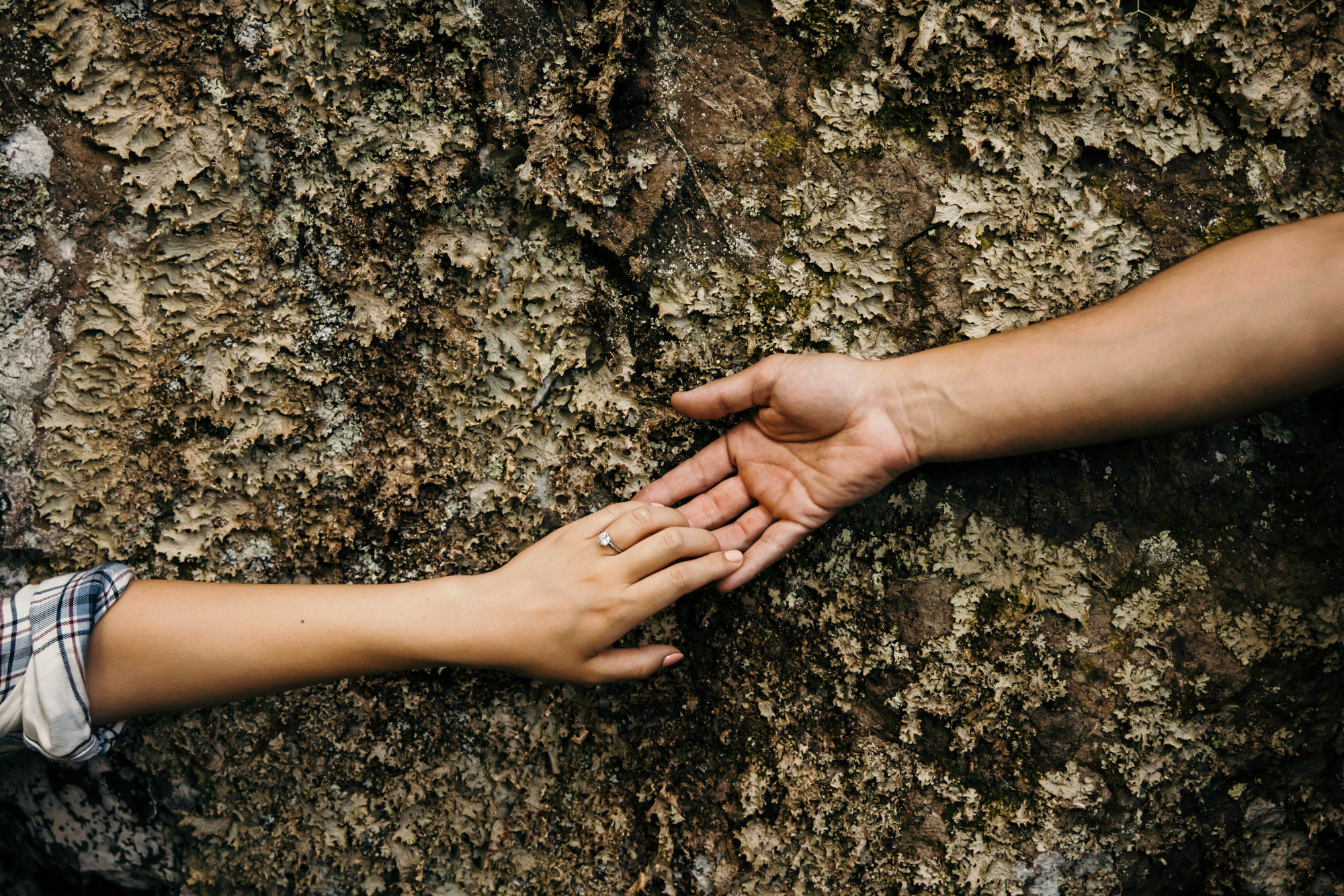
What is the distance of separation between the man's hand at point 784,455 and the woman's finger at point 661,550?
0.29ft

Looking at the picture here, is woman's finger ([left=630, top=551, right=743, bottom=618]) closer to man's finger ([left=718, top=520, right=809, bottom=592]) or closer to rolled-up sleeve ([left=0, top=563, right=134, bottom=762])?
man's finger ([left=718, top=520, right=809, bottom=592])

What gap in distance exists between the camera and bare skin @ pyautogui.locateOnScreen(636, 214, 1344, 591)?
1.28 meters

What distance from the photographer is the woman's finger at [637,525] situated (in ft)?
4.68

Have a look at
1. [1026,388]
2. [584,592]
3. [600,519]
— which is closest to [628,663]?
[584,592]

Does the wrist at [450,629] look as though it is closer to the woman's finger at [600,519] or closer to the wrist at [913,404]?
the woman's finger at [600,519]

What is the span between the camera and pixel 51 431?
1.52m

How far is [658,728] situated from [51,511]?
1.36 metres

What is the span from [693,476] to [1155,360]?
2.90 feet

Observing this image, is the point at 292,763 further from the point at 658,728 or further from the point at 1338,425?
the point at 1338,425

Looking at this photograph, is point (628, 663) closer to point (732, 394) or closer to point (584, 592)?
point (584, 592)

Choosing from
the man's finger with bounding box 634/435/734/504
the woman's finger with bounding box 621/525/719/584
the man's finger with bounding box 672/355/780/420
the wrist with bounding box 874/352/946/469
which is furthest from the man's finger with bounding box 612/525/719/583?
the wrist with bounding box 874/352/946/469

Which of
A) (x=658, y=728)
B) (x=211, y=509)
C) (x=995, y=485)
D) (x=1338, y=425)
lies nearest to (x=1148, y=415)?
(x=995, y=485)

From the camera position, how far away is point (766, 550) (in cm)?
150

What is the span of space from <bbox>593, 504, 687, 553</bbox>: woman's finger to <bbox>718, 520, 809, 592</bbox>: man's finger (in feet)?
0.48
